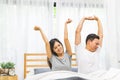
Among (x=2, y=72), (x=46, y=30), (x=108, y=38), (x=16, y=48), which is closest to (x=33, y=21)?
(x=46, y=30)

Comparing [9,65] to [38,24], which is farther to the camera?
[38,24]

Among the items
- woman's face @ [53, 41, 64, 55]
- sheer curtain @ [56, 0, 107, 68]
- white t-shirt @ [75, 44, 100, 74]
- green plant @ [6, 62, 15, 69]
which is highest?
sheer curtain @ [56, 0, 107, 68]

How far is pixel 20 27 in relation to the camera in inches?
149

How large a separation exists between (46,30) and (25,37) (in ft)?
1.14

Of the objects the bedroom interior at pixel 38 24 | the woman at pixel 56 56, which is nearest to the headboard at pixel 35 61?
the bedroom interior at pixel 38 24

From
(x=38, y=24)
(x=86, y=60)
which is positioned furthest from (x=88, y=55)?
(x=38, y=24)

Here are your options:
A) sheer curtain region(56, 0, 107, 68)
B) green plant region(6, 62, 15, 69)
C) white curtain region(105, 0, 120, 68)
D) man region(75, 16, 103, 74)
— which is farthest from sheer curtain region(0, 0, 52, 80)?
man region(75, 16, 103, 74)

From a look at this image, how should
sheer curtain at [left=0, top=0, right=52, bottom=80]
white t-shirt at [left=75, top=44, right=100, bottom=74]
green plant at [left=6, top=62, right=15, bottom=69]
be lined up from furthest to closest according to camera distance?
sheer curtain at [left=0, top=0, right=52, bottom=80]
green plant at [left=6, top=62, right=15, bottom=69]
white t-shirt at [left=75, top=44, right=100, bottom=74]

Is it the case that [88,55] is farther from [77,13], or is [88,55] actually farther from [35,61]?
[77,13]

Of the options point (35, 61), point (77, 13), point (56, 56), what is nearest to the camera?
point (56, 56)

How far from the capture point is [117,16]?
12.6 feet

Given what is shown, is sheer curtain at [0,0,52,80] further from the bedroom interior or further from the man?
the man

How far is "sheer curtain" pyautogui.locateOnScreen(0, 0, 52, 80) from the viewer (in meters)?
3.74

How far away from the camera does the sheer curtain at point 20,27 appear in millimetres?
3738
